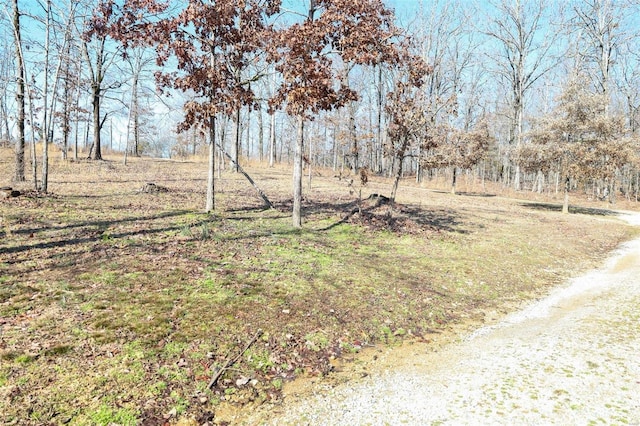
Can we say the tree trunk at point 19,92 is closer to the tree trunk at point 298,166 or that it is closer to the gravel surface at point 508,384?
the tree trunk at point 298,166

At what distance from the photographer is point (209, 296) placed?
5.52m

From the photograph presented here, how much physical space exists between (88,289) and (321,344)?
3416 millimetres

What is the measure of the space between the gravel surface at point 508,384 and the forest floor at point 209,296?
46 cm

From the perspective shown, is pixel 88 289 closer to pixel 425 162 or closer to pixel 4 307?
pixel 4 307

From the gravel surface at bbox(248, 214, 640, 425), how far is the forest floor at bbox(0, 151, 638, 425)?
18.1 inches

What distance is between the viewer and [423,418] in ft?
11.2

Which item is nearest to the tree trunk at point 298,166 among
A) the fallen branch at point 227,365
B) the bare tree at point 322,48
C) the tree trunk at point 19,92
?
the bare tree at point 322,48

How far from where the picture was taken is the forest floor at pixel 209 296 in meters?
3.59

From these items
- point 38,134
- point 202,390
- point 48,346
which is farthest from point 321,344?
point 38,134

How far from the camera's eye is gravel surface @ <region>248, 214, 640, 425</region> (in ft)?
11.3

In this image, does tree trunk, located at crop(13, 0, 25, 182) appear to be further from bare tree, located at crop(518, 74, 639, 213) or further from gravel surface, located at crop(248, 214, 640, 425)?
bare tree, located at crop(518, 74, 639, 213)

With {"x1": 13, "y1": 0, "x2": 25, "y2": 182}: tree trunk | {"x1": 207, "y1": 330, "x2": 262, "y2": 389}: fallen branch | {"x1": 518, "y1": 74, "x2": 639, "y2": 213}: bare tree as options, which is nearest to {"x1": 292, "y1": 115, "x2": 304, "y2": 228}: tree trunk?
{"x1": 207, "y1": 330, "x2": 262, "y2": 389}: fallen branch

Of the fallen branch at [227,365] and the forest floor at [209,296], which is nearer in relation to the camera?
the forest floor at [209,296]

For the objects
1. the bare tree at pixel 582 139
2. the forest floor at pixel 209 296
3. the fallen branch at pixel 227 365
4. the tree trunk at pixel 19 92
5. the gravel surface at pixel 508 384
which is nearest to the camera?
the gravel surface at pixel 508 384
